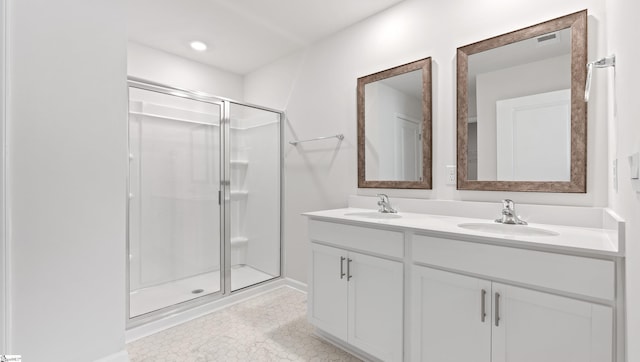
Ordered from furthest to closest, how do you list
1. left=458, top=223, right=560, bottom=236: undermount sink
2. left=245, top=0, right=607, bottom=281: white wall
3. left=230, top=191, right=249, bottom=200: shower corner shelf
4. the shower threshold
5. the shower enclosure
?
left=230, top=191, right=249, bottom=200: shower corner shelf < the shower enclosure < the shower threshold < left=245, top=0, right=607, bottom=281: white wall < left=458, top=223, right=560, bottom=236: undermount sink

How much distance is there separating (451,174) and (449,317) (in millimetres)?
919

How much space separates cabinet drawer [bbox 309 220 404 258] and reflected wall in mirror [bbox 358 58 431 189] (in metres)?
0.61

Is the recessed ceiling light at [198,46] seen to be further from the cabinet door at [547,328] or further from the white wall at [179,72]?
the cabinet door at [547,328]

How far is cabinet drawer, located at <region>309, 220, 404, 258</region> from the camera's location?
158 centimetres

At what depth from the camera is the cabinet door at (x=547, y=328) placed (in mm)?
1033

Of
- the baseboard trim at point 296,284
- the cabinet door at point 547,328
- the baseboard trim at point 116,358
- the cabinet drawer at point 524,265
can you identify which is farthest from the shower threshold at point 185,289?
the cabinet door at point 547,328

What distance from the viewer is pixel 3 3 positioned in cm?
99

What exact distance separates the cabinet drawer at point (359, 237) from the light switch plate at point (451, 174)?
24.6 inches

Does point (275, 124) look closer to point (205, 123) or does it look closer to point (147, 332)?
point (205, 123)

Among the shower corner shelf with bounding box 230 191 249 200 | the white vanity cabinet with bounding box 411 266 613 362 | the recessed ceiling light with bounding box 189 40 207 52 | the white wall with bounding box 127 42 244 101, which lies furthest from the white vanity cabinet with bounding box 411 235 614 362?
the recessed ceiling light with bounding box 189 40 207 52

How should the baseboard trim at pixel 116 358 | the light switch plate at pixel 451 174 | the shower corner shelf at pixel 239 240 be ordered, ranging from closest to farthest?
the baseboard trim at pixel 116 358
the light switch plate at pixel 451 174
the shower corner shelf at pixel 239 240

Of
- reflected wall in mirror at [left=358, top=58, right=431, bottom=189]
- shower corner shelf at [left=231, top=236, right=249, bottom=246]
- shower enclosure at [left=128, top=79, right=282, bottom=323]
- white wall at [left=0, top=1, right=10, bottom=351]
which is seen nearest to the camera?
white wall at [left=0, top=1, right=10, bottom=351]

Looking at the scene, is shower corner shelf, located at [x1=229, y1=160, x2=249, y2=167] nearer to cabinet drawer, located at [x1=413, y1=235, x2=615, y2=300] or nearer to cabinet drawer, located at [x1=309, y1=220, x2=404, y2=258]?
cabinet drawer, located at [x1=309, y1=220, x2=404, y2=258]

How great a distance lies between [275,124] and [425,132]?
167cm
